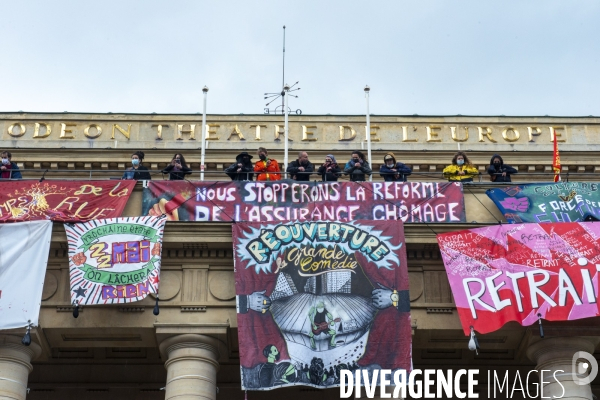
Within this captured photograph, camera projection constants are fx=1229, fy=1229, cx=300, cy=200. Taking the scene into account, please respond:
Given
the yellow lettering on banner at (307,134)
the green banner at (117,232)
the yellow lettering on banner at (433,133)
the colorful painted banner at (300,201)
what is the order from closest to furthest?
the green banner at (117,232), the colorful painted banner at (300,201), the yellow lettering on banner at (307,134), the yellow lettering on banner at (433,133)

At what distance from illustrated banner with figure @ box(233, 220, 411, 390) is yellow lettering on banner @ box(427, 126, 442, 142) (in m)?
15.2

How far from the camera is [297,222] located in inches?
1125

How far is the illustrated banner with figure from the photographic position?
2664cm

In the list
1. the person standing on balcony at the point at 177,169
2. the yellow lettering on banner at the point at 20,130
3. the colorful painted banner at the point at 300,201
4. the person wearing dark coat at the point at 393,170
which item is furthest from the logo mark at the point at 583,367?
the yellow lettering on banner at the point at 20,130

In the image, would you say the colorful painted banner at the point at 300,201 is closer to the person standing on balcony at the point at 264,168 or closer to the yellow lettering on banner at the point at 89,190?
the yellow lettering on banner at the point at 89,190

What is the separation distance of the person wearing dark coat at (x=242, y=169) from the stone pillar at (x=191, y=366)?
4562 mm

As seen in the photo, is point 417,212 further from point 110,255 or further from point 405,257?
point 110,255

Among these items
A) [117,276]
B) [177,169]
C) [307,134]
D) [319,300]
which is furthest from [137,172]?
[307,134]

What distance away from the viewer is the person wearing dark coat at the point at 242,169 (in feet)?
99.1

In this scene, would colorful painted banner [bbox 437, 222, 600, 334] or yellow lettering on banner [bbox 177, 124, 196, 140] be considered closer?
colorful painted banner [bbox 437, 222, 600, 334]

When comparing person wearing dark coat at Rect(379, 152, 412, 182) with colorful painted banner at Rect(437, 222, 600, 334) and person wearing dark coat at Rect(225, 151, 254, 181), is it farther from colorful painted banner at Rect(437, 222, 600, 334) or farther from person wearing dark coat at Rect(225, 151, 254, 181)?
person wearing dark coat at Rect(225, 151, 254, 181)

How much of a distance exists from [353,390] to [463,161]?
23.1ft

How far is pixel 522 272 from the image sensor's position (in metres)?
27.7

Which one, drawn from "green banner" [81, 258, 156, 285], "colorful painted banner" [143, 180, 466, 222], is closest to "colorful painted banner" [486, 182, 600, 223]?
"colorful painted banner" [143, 180, 466, 222]
